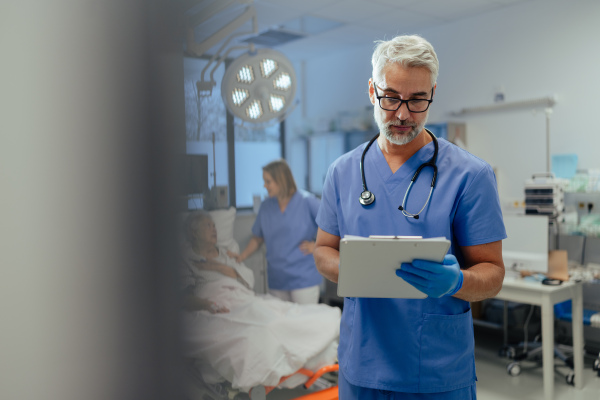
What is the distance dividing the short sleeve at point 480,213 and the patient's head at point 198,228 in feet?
1.94

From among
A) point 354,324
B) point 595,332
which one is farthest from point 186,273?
point 595,332

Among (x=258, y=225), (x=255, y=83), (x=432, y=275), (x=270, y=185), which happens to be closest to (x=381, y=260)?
(x=432, y=275)

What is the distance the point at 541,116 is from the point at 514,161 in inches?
16.6

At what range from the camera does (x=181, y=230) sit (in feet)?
1.47

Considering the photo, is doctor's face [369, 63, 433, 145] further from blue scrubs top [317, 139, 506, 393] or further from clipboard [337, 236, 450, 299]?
clipboard [337, 236, 450, 299]

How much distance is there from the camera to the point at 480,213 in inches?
44.3

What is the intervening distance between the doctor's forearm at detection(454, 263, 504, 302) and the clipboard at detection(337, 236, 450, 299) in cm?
10

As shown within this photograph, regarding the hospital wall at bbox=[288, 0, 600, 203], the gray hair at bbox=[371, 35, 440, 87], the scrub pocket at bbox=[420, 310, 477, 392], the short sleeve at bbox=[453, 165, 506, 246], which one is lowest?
the scrub pocket at bbox=[420, 310, 477, 392]

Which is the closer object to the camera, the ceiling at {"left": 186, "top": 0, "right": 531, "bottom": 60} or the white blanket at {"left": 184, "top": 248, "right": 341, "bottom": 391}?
the white blanket at {"left": 184, "top": 248, "right": 341, "bottom": 391}

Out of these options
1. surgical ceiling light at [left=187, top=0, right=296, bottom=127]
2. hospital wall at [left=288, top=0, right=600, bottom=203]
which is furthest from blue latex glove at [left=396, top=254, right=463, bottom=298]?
hospital wall at [left=288, top=0, right=600, bottom=203]

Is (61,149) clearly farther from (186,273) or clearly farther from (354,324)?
(354,324)

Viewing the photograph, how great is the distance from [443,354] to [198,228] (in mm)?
767

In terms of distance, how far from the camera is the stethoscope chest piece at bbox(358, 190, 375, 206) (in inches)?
47.8

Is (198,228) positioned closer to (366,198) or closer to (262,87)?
(366,198)
